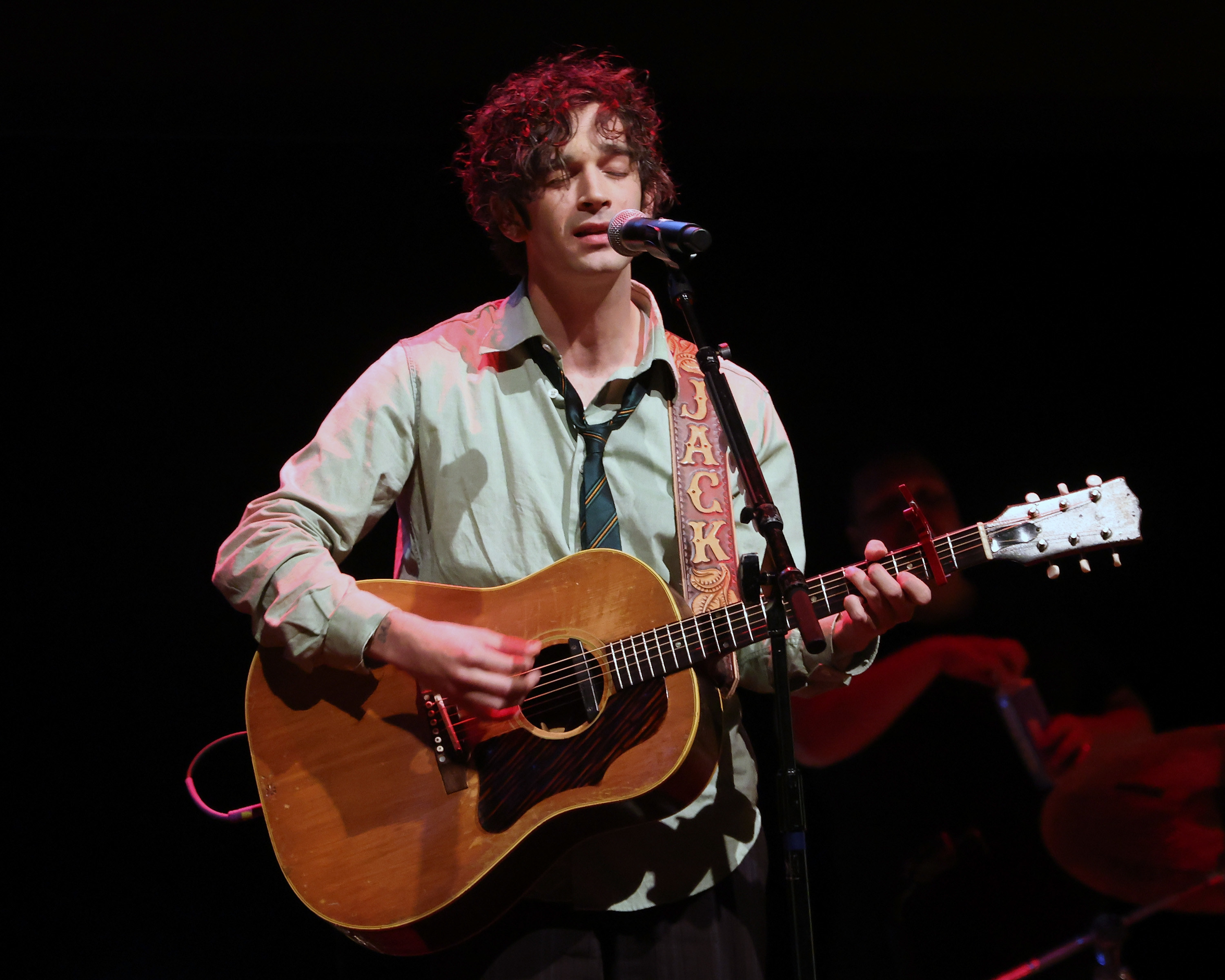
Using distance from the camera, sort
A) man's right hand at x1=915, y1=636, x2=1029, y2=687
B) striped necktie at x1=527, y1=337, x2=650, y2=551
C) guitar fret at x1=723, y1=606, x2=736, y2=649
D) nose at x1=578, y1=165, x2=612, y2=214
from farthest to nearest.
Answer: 1. man's right hand at x1=915, y1=636, x2=1029, y2=687
2. nose at x1=578, y1=165, x2=612, y2=214
3. striped necktie at x1=527, y1=337, x2=650, y2=551
4. guitar fret at x1=723, y1=606, x2=736, y2=649

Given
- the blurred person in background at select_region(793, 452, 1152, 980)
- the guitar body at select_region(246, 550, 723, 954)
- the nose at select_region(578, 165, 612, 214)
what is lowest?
the blurred person in background at select_region(793, 452, 1152, 980)

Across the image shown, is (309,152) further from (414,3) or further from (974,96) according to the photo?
(974,96)

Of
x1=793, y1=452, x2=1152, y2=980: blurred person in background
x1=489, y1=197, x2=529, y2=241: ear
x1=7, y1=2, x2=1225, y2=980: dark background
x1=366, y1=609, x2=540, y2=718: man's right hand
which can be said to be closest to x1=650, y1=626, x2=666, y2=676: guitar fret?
x1=366, y1=609, x2=540, y2=718: man's right hand

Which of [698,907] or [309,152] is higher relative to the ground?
[309,152]

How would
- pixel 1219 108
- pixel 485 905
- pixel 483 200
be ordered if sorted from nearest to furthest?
1. pixel 485 905
2. pixel 483 200
3. pixel 1219 108

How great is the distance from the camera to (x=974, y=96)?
3.37 m

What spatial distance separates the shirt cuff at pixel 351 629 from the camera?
1833 millimetres

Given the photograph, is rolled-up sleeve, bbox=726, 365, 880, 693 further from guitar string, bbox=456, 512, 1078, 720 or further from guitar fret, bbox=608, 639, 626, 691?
guitar fret, bbox=608, 639, 626, 691

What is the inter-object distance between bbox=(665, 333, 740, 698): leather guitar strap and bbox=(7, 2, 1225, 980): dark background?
112 cm

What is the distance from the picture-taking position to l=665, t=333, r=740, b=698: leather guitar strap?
214 cm

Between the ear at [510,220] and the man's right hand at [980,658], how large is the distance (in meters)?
2.13

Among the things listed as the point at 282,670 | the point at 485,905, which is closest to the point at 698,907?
the point at 485,905

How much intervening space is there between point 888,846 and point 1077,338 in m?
2.04

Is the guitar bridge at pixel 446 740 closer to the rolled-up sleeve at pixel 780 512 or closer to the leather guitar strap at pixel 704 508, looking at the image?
the leather guitar strap at pixel 704 508
